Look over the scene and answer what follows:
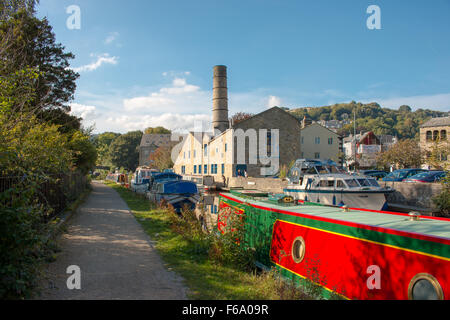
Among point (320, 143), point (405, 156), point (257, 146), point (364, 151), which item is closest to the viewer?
point (405, 156)

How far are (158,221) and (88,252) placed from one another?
513 centimetres

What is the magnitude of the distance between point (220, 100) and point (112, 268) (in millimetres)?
42766

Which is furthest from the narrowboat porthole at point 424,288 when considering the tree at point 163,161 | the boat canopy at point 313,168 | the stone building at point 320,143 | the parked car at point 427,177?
the tree at point 163,161

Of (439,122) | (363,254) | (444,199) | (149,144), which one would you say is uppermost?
(439,122)

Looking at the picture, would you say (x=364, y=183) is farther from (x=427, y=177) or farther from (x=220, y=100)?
(x=220, y=100)

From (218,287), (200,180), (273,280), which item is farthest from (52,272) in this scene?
(200,180)

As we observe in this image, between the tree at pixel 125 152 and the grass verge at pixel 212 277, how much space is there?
7651cm

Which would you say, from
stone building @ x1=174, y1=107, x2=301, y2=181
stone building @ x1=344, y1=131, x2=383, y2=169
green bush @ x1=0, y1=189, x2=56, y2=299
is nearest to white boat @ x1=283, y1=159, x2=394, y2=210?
green bush @ x1=0, y1=189, x2=56, y2=299

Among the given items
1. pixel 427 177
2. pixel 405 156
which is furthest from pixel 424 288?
pixel 405 156

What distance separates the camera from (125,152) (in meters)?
82.1

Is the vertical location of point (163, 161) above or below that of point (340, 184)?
above

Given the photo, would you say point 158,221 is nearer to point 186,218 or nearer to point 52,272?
point 186,218

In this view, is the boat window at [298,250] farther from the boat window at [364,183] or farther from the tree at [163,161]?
the tree at [163,161]
